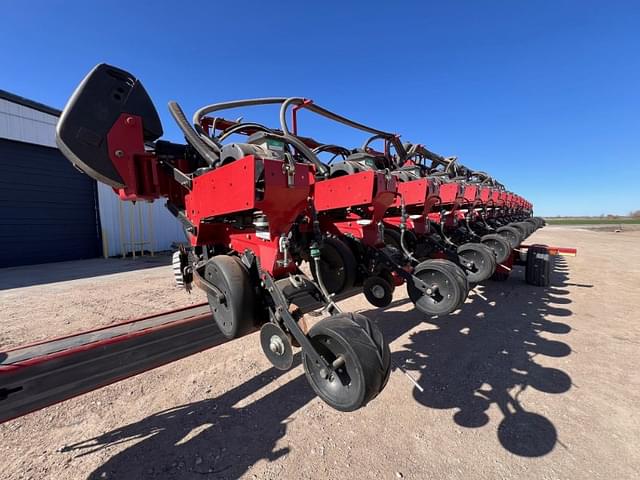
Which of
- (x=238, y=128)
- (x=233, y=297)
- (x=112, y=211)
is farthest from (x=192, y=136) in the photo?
(x=112, y=211)

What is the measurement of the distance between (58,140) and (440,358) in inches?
149

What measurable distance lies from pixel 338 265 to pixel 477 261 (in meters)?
2.00

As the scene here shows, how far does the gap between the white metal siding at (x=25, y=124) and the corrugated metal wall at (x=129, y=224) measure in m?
2.29

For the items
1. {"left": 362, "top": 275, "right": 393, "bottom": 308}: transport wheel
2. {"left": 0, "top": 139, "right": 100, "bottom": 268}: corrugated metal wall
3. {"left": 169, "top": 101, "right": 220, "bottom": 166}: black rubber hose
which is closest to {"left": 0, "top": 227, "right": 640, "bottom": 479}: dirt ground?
{"left": 362, "top": 275, "right": 393, "bottom": 308}: transport wheel

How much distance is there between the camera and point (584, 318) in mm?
4543

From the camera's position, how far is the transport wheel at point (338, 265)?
288 centimetres

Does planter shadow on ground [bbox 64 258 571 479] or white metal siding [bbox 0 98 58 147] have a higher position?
white metal siding [bbox 0 98 58 147]

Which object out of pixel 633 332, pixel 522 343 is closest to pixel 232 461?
pixel 522 343

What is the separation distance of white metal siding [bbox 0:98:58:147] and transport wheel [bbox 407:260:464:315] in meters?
12.0

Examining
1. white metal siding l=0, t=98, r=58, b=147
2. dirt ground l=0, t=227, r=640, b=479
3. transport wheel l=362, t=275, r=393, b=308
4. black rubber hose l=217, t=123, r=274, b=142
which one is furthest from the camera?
white metal siding l=0, t=98, r=58, b=147

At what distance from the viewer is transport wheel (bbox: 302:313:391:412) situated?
49.6 inches

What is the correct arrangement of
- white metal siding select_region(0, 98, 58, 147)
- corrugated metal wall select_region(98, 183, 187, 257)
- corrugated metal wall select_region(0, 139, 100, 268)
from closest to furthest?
1. white metal siding select_region(0, 98, 58, 147)
2. corrugated metal wall select_region(0, 139, 100, 268)
3. corrugated metal wall select_region(98, 183, 187, 257)

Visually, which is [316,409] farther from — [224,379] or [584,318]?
[584,318]

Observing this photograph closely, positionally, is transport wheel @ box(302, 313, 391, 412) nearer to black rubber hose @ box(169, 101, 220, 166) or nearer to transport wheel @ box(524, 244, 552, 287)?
black rubber hose @ box(169, 101, 220, 166)
